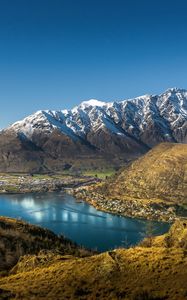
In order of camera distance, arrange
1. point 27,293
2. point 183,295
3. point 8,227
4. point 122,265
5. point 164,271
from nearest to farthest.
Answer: point 183,295 < point 27,293 < point 164,271 < point 122,265 < point 8,227

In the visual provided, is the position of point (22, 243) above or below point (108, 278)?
below

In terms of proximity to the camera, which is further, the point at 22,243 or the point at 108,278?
the point at 22,243

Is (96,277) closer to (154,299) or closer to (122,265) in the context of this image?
(122,265)

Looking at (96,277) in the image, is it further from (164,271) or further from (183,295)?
(183,295)

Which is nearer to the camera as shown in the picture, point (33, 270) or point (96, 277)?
point (96, 277)

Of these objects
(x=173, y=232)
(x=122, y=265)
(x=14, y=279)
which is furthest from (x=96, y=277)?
(x=173, y=232)

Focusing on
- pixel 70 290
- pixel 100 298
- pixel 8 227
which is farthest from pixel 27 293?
pixel 8 227

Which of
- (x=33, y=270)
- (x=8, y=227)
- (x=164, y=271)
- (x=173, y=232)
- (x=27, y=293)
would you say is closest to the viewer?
(x=27, y=293)
